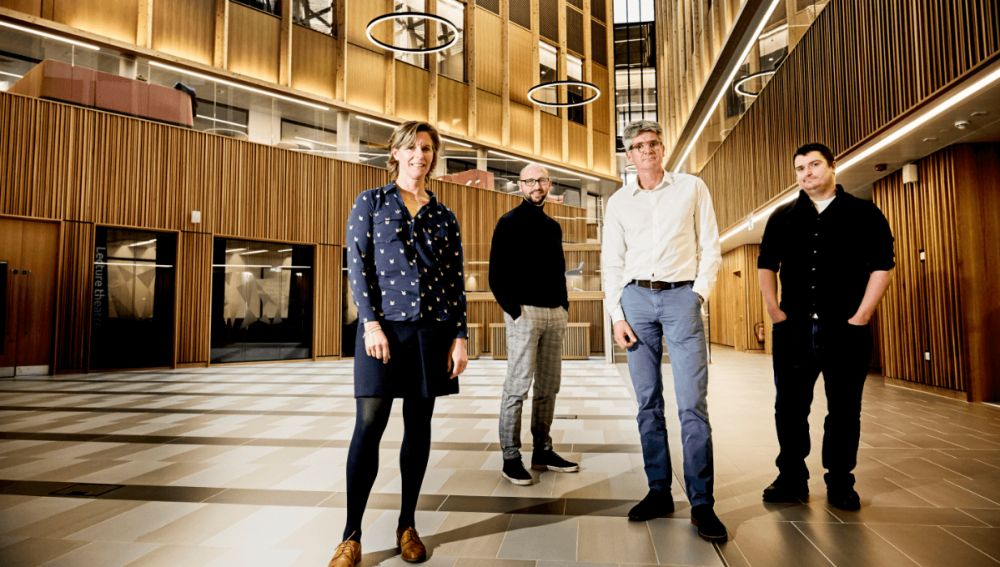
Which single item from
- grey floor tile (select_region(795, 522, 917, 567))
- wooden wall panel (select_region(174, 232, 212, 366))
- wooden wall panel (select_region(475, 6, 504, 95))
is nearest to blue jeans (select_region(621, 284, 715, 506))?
grey floor tile (select_region(795, 522, 917, 567))

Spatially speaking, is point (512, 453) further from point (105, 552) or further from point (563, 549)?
point (105, 552)

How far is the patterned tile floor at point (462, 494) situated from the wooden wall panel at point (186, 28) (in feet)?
24.3

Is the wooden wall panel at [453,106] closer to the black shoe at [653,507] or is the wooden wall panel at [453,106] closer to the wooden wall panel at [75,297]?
the wooden wall panel at [75,297]

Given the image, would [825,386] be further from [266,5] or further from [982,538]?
[266,5]

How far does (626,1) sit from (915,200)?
1988cm

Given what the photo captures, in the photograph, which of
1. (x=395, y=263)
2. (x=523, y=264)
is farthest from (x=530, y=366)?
(x=395, y=263)

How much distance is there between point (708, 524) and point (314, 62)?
1232 cm

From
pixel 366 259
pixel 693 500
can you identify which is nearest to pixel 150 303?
pixel 366 259

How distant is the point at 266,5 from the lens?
11070mm

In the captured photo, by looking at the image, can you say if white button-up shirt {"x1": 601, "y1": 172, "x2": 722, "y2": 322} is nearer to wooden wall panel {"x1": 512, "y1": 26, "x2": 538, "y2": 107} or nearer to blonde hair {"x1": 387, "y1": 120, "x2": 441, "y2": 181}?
blonde hair {"x1": 387, "y1": 120, "x2": 441, "y2": 181}

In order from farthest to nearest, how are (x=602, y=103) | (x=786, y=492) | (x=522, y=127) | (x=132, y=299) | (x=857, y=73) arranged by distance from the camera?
1. (x=602, y=103)
2. (x=522, y=127)
3. (x=132, y=299)
4. (x=857, y=73)
5. (x=786, y=492)

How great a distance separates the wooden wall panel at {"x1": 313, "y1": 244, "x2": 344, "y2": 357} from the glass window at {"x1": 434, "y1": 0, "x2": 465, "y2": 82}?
241 inches

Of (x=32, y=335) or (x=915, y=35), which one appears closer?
(x=915, y=35)

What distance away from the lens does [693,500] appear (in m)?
2.14
